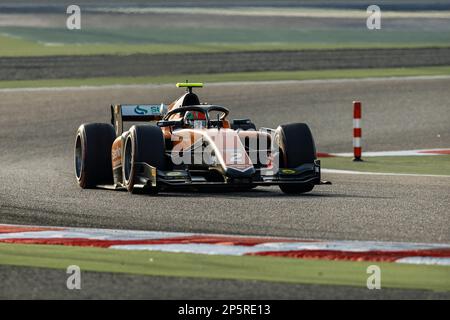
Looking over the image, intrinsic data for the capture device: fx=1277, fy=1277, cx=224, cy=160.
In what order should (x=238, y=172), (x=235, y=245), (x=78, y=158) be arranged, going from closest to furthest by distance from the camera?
1. (x=235, y=245)
2. (x=238, y=172)
3. (x=78, y=158)

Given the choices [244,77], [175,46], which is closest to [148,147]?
[244,77]

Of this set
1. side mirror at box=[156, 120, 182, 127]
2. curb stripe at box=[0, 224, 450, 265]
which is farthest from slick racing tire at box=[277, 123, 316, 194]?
curb stripe at box=[0, 224, 450, 265]

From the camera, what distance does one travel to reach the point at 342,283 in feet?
26.7

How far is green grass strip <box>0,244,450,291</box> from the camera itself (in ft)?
27.2

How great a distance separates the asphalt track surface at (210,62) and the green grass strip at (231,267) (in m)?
24.7

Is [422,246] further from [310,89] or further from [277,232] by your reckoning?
[310,89]

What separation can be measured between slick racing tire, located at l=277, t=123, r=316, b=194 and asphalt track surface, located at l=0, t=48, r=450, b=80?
65.7ft

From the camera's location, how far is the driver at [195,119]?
15148 millimetres

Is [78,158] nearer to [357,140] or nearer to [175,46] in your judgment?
[357,140]

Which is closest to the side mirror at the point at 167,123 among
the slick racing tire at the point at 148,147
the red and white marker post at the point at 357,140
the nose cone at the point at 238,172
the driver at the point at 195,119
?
the driver at the point at 195,119

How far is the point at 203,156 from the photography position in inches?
563

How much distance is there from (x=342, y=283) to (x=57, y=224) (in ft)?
13.2

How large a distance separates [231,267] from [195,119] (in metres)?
6.64

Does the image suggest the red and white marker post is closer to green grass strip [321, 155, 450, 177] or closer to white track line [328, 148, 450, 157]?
green grass strip [321, 155, 450, 177]
